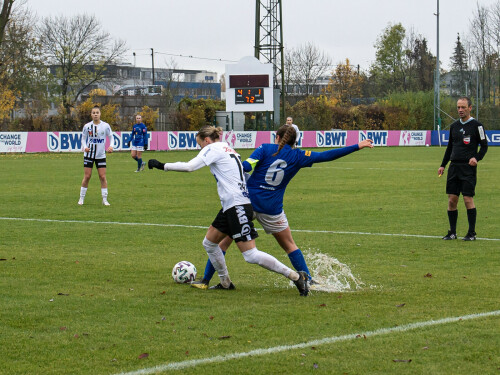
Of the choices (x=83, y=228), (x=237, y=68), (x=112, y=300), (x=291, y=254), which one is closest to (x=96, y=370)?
(x=112, y=300)

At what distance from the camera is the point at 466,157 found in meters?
11.2

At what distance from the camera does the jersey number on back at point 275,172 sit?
752cm

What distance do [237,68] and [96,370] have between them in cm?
4452

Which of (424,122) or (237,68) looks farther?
(424,122)

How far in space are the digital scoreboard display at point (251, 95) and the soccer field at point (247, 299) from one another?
33.3m

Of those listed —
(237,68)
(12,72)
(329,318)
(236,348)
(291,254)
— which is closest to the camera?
(236,348)

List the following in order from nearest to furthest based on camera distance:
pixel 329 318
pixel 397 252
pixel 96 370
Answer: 1. pixel 96 370
2. pixel 329 318
3. pixel 397 252

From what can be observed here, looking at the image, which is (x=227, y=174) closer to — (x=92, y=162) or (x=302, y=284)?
(x=302, y=284)

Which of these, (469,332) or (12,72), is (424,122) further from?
(469,332)

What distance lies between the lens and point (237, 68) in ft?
159

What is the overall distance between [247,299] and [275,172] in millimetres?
1304

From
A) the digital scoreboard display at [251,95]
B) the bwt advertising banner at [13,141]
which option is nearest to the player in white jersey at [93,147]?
the bwt advertising banner at [13,141]

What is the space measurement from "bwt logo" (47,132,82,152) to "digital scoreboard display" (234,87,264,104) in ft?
36.3

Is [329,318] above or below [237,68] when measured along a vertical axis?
below
